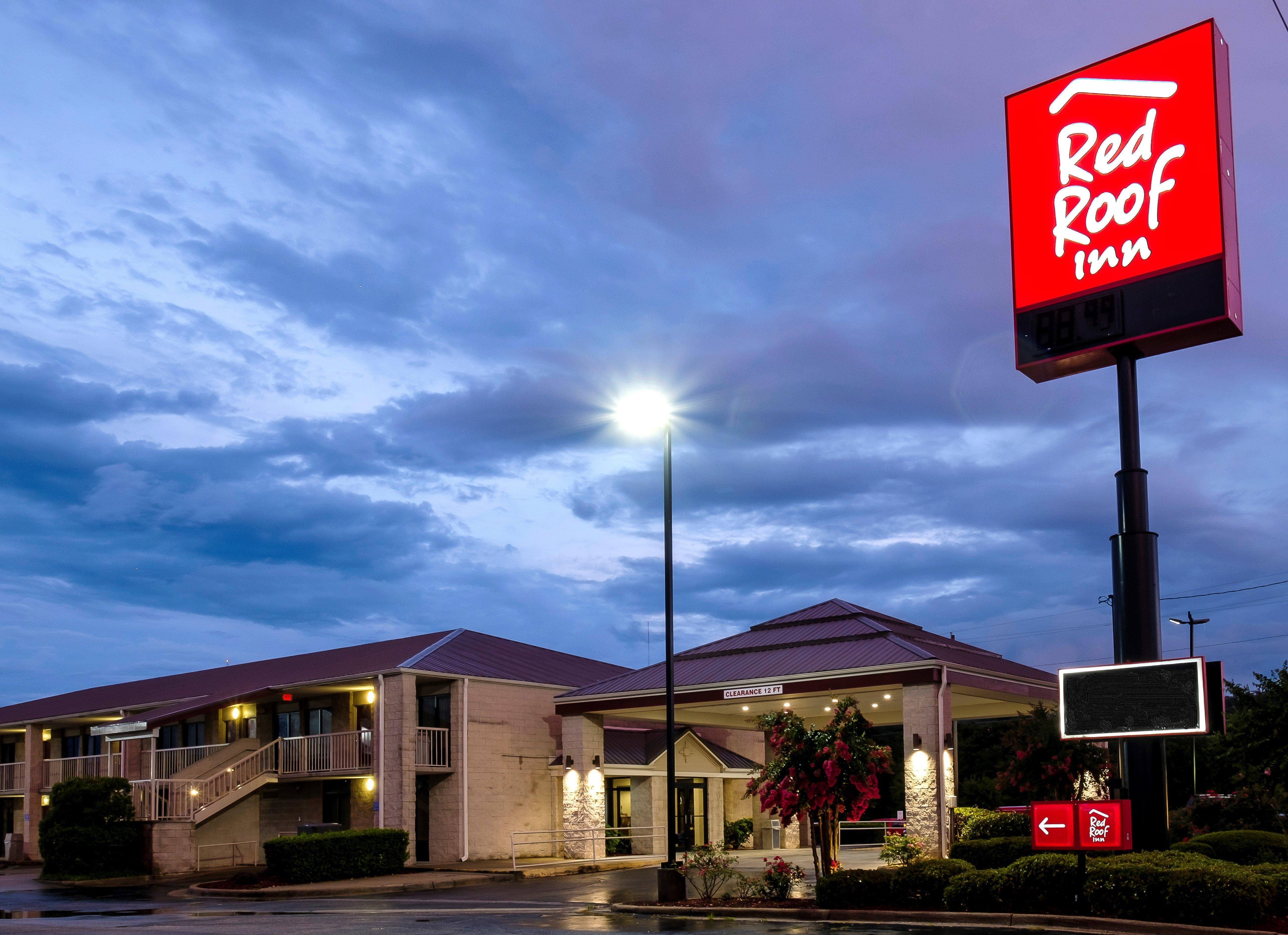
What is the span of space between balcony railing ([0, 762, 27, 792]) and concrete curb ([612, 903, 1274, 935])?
3473 cm

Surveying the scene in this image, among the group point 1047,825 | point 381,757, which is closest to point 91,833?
point 381,757

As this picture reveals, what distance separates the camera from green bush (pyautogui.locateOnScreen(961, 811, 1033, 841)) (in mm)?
24922

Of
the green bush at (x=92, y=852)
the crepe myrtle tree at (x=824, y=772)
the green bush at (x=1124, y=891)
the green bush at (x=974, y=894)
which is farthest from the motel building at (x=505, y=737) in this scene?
the green bush at (x=1124, y=891)

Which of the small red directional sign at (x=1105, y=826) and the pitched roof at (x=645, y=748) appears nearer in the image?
the small red directional sign at (x=1105, y=826)

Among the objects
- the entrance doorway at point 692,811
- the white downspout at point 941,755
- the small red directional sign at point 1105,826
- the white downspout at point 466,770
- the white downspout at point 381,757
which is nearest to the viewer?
the small red directional sign at point 1105,826

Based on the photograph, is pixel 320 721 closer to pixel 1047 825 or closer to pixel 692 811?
pixel 692 811

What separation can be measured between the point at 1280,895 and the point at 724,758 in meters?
26.9

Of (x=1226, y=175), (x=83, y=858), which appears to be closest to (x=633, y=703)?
(x=83, y=858)

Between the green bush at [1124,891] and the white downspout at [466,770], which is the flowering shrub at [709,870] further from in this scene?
the white downspout at [466,770]

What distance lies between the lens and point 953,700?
34.4 m

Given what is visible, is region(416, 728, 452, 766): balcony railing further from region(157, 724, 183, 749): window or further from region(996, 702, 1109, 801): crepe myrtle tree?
region(996, 702, 1109, 801): crepe myrtle tree

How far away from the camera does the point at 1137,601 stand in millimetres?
16281

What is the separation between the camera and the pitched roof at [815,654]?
94.7 feet

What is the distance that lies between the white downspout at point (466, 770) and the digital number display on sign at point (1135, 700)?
2155 cm
